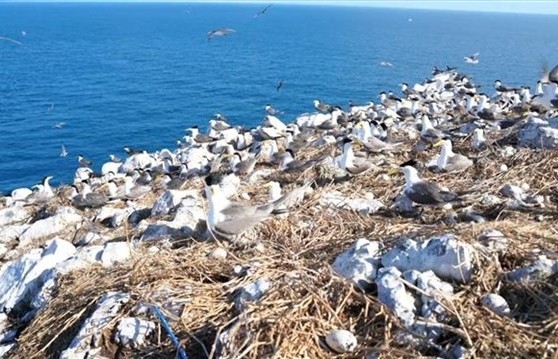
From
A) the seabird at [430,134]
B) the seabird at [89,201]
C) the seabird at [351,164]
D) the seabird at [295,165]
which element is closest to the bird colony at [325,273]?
the seabird at [351,164]

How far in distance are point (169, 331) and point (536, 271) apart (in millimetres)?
2785

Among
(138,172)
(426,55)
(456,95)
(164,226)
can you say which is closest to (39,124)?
(138,172)

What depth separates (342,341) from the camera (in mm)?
3941

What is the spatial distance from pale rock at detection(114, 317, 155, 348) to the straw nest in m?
0.07

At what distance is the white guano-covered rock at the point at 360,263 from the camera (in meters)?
4.48

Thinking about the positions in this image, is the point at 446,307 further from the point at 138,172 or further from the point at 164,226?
the point at 138,172

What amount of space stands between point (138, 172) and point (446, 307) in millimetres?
15140

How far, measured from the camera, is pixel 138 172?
17969 millimetres

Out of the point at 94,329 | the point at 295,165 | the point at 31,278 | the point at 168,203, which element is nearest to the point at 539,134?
the point at 295,165

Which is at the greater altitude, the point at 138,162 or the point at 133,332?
the point at 133,332

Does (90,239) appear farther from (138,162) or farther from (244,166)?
(138,162)

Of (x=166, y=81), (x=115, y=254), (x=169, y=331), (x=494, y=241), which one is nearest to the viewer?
(x=169, y=331)

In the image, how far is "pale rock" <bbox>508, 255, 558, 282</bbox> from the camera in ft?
13.6

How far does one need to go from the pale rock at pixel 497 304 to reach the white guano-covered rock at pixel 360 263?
859 mm
